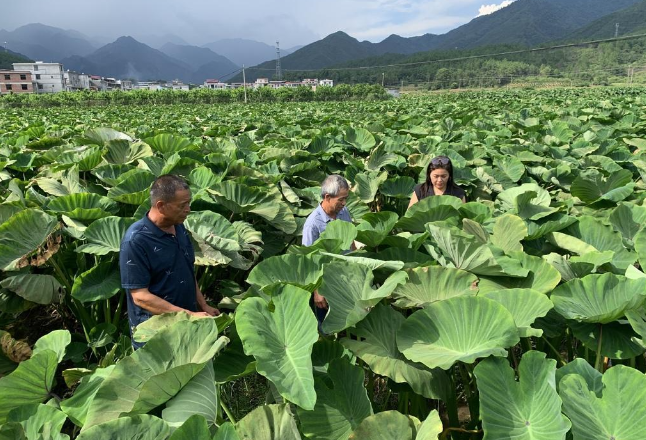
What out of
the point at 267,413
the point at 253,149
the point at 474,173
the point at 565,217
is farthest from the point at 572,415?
the point at 253,149

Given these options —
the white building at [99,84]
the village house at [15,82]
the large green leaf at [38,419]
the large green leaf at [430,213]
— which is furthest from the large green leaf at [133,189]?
the white building at [99,84]

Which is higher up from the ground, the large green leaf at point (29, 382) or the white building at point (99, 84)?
the white building at point (99, 84)

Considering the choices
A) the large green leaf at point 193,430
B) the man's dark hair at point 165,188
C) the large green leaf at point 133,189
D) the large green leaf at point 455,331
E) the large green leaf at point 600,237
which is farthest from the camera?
the large green leaf at point 133,189

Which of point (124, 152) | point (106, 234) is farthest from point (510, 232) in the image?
point (124, 152)

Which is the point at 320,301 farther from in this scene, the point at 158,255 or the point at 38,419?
the point at 38,419

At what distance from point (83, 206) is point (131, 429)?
2.14 metres

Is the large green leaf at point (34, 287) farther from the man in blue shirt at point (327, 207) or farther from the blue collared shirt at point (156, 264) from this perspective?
the man in blue shirt at point (327, 207)

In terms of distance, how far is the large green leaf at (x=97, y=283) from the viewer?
236 centimetres

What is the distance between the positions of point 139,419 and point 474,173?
3.85 meters

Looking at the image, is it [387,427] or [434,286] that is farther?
[434,286]

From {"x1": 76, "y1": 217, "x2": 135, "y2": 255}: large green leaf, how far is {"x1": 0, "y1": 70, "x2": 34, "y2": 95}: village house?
253ft

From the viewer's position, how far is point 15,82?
65562 millimetres

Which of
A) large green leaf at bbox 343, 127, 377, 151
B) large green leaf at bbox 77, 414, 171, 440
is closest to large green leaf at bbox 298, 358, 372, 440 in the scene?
large green leaf at bbox 77, 414, 171, 440

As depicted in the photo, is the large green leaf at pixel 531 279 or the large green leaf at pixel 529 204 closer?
the large green leaf at pixel 531 279
